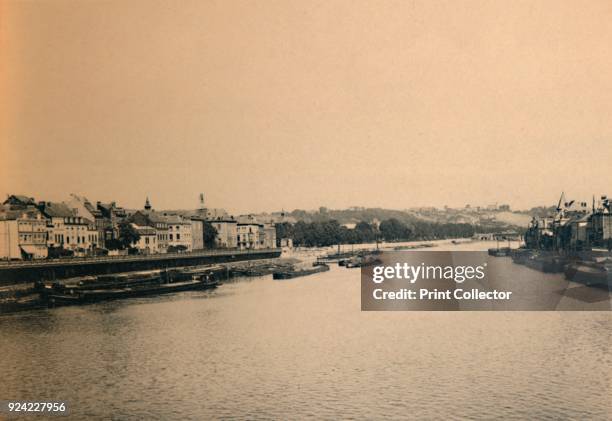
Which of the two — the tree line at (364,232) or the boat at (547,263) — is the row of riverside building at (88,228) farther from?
the boat at (547,263)

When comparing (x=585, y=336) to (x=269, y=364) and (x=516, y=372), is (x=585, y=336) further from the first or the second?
(x=269, y=364)

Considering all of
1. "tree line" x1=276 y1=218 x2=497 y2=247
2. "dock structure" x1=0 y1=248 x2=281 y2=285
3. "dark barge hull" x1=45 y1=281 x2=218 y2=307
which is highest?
"tree line" x1=276 y1=218 x2=497 y2=247

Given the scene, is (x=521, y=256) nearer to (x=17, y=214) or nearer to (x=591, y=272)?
(x=591, y=272)

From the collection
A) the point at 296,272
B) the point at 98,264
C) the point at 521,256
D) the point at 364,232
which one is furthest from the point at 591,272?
the point at 364,232

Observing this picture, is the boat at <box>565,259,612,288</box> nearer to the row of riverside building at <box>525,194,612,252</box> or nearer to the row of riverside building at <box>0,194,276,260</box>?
the row of riverside building at <box>525,194,612,252</box>

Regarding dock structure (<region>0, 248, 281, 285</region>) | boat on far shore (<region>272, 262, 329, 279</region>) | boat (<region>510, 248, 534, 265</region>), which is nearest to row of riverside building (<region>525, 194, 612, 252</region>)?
boat (<region>510, 248, 534, 265</region>)

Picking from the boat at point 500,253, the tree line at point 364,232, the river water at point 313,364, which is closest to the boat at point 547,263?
the boat at point 500,253
